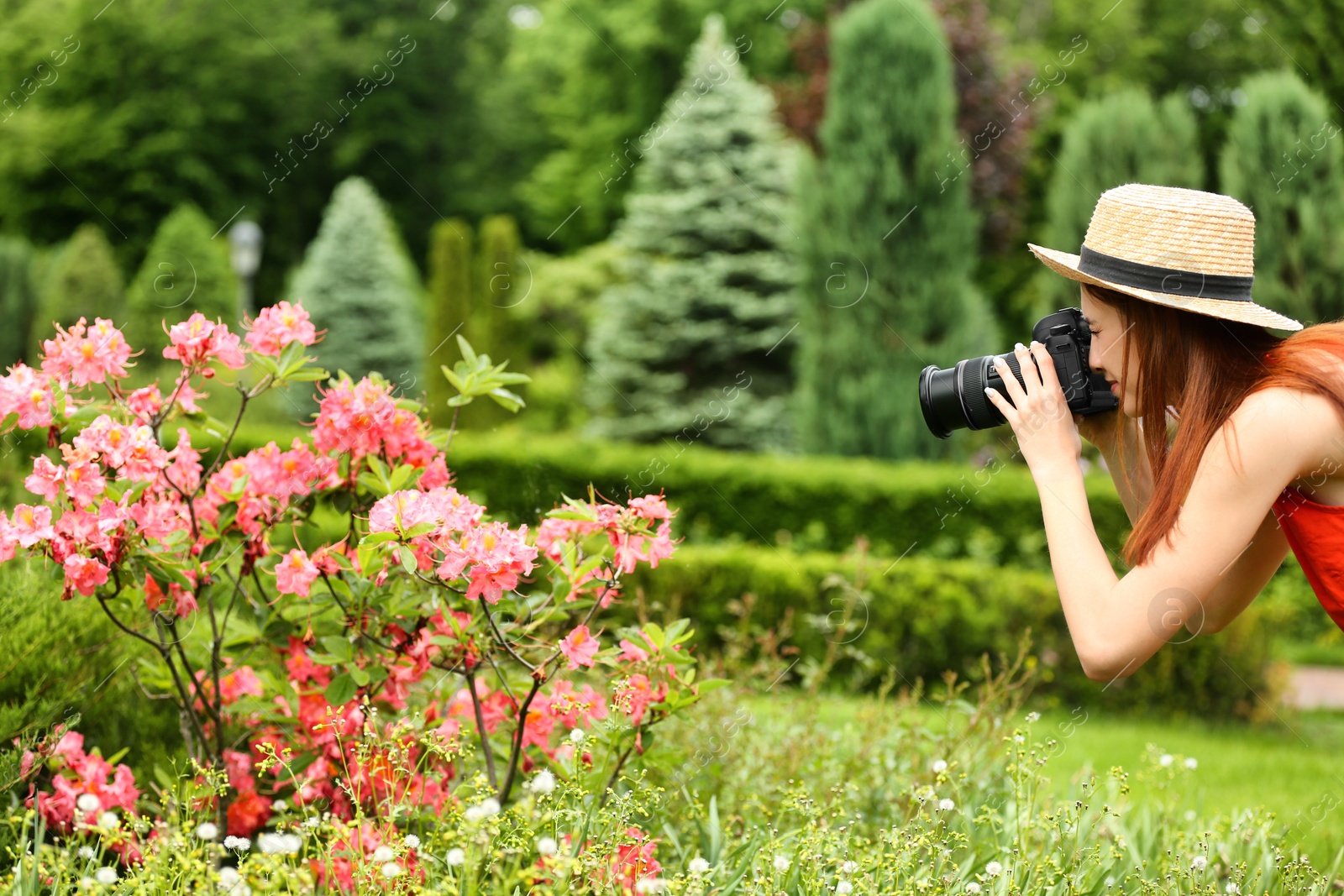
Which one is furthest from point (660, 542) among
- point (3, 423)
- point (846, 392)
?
point (846, 392)

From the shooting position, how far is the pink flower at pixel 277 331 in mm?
2102

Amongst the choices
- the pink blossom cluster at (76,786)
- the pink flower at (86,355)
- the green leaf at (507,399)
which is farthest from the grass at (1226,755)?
the pink flower at (86,355)

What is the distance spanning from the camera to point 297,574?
6.34 ft

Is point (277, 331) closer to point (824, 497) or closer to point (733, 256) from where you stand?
point (824, 497)

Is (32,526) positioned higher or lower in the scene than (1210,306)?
higher

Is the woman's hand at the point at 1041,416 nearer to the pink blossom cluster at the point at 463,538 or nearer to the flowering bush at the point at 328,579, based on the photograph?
the flowering bush at the point at 328,579

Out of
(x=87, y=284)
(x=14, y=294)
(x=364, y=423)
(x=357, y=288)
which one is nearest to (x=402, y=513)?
(x=364, y=423)

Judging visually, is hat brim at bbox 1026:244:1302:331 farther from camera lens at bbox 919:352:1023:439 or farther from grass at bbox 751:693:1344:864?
grass at bbox 751:693:1344:864

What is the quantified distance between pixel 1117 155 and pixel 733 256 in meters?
4.52

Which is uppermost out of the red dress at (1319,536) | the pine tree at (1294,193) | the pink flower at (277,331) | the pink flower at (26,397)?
the pink flower at (26,397)

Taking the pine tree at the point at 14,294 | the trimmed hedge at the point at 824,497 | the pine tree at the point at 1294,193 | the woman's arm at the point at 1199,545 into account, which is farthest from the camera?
the pine tree at the point at 14,294

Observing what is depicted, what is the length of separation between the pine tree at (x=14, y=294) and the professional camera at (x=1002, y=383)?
19.1 m

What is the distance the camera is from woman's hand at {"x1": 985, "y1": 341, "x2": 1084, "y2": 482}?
1748 millimetres

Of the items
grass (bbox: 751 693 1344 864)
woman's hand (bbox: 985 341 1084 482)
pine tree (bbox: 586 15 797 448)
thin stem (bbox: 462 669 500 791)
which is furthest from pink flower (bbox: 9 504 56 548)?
pine tree (bbox: 586 15 797 448)
